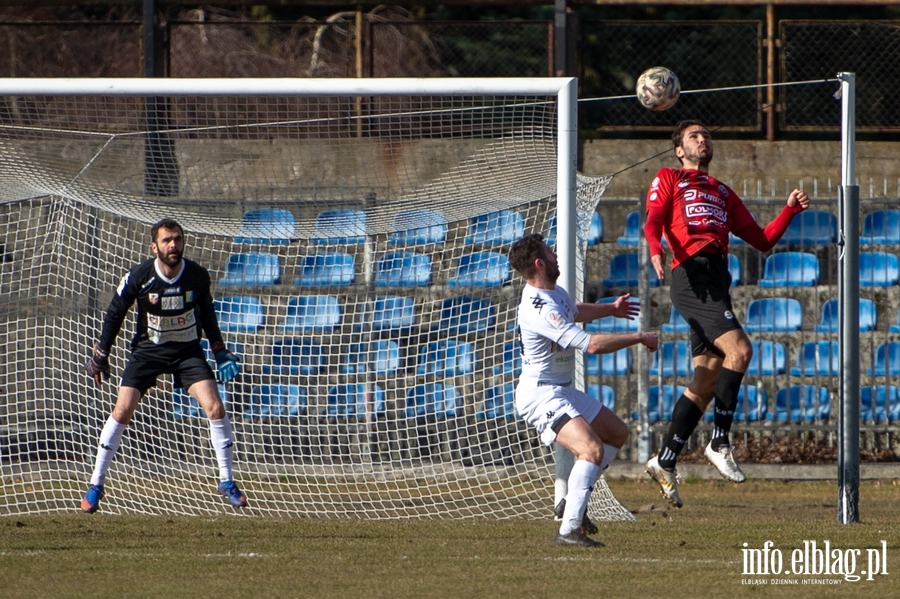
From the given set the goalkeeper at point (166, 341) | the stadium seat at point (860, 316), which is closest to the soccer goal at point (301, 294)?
the goalkeeper at point (166, 341)

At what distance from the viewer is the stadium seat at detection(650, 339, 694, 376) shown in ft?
34.4

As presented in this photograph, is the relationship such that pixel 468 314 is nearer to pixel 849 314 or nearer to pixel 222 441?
pixel 222 441

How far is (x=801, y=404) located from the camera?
10.4 m

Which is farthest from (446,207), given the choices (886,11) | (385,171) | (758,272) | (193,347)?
(886,11)

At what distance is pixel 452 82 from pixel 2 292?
4664mm

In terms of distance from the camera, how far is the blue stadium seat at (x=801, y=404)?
10375mm

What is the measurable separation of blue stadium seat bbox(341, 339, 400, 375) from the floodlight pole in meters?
3.64

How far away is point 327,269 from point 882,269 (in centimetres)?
490

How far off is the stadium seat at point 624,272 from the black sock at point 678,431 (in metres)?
3.15

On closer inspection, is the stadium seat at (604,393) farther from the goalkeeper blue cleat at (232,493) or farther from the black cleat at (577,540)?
the black cleat at (577,540)

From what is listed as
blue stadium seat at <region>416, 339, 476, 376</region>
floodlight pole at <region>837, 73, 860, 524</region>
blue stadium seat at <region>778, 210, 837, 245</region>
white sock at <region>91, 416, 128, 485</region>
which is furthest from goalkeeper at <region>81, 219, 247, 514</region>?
blue stadium seat at <region>778, 210, 837, 245</region>

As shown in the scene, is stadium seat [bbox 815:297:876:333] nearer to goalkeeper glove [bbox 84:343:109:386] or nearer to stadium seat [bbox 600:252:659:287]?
stadium seat [bbox 600:252:659:287]

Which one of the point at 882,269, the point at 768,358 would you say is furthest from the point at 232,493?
the point at 882,269

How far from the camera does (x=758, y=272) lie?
35.0 ft
